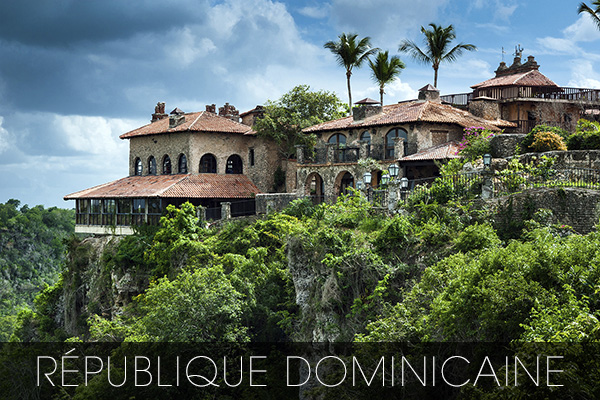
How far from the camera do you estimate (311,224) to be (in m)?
31.6

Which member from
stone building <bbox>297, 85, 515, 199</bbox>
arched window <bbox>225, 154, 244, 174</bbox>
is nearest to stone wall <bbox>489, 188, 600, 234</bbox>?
stone building <bbox>297, 85, 515, 199</bbox>

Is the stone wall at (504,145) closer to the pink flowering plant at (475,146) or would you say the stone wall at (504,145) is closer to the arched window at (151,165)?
the pink flowering plant at (475,146)

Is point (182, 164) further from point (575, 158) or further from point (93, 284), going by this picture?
point (575, 158)

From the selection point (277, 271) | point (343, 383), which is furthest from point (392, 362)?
point (277, 271)

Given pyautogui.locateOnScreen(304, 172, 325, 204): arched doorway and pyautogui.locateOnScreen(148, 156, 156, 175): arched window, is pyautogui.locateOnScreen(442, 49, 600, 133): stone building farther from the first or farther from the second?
pyautogui.locateOnScreen(148, 156, 156, 175): arched window

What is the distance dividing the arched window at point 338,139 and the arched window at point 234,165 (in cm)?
899

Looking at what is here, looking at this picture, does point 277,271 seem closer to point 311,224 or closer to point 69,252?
point 311,224

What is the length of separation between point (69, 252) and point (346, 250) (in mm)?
29985

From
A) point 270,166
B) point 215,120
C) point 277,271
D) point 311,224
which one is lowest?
point 277,271

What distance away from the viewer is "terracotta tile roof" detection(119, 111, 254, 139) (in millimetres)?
51000

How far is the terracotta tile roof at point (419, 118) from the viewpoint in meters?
40.8

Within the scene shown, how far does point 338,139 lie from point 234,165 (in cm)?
1000

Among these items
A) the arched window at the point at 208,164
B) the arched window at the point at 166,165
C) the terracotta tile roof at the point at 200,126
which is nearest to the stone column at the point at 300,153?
the terracotta tile roof at the point at 200,126

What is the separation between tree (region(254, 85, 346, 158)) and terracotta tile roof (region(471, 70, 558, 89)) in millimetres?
10032
